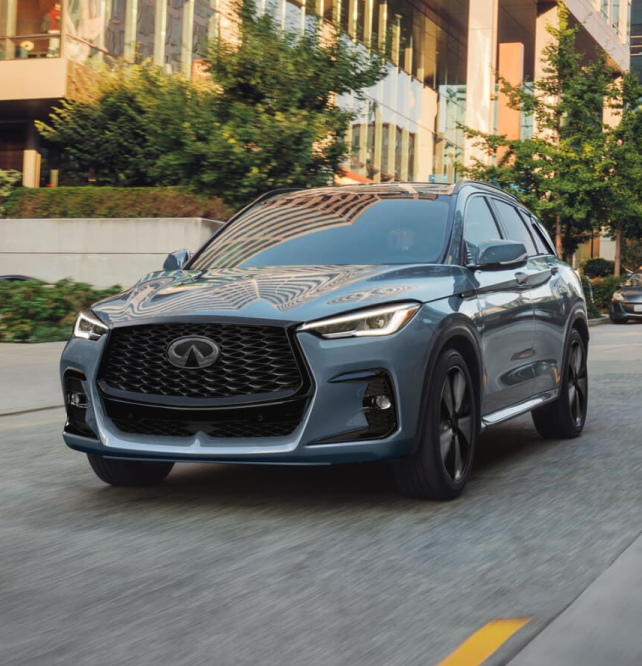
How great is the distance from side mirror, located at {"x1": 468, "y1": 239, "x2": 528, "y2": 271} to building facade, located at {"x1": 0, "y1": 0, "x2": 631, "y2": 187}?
14.7 metres

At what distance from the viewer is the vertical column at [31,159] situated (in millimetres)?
30969

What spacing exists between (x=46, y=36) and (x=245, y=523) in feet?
81.2

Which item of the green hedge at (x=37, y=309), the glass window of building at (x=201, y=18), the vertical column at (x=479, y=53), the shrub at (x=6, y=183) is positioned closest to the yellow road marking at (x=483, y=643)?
the green hedge at (x=37, y=309)

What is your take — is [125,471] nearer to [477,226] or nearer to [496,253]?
[496,253]

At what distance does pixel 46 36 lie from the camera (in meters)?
28.3

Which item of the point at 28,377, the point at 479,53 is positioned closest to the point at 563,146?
the point at 479,53

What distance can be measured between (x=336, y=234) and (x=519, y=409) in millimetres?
1573

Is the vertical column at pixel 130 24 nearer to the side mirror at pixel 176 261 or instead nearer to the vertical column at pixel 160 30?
the vertical column at pixel 160 30

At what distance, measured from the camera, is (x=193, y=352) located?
559 cm

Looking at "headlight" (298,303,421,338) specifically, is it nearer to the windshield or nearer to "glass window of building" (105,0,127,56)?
the windshield

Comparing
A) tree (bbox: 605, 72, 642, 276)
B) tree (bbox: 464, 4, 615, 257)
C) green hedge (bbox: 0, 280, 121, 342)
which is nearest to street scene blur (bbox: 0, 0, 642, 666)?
green hedge (bbox: 0, 280, 121, 342)

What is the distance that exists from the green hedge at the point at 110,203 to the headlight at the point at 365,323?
1683 cm

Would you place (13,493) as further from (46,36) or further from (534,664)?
(46,36)

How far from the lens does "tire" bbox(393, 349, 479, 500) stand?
5809mm
